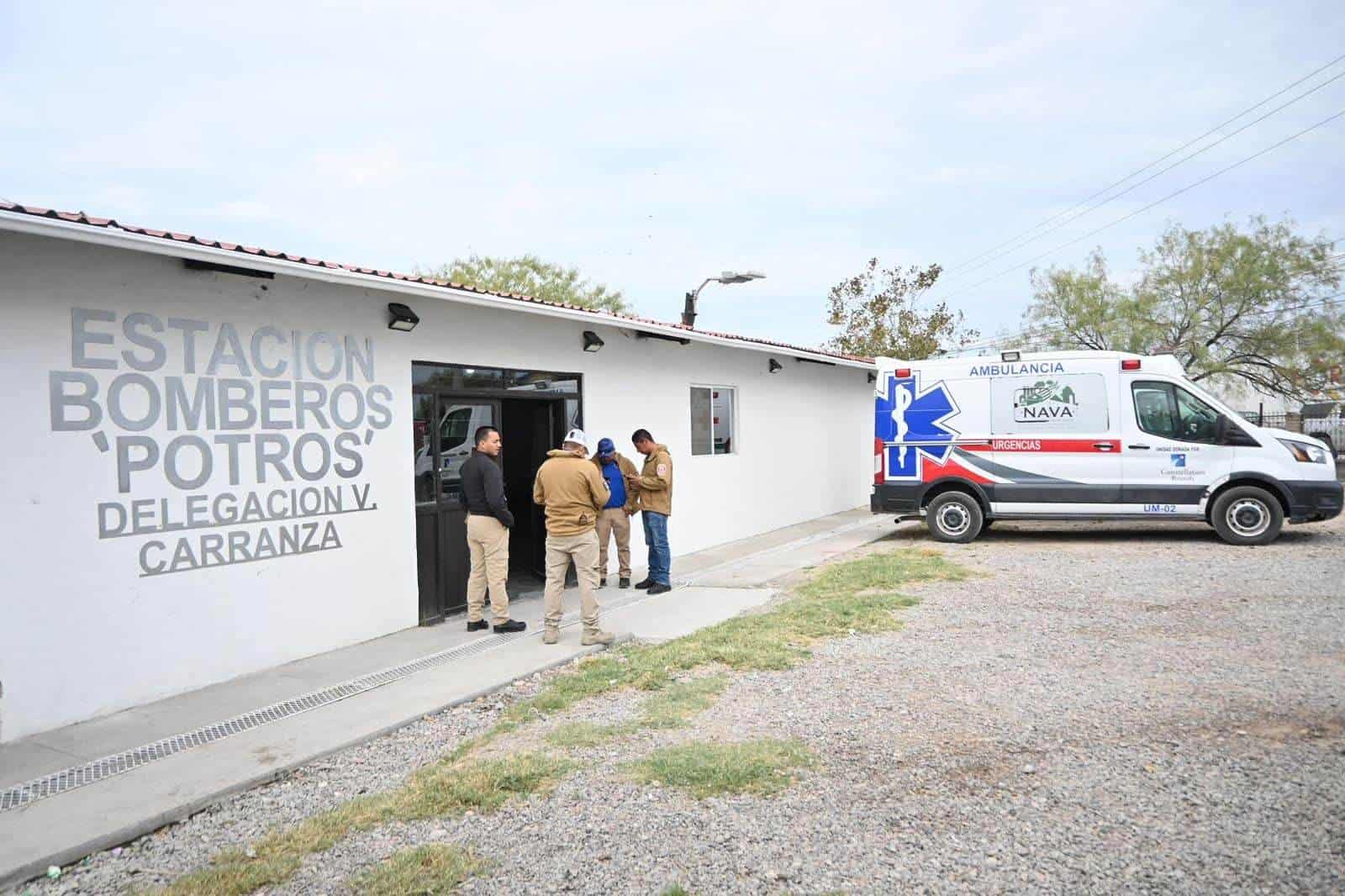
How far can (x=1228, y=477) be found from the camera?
10.9m

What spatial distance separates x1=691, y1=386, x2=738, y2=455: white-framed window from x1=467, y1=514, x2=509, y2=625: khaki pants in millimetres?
5130

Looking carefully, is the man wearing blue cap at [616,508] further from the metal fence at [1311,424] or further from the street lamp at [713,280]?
the metal fence at [1311,424]

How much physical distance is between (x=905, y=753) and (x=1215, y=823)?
1369mm

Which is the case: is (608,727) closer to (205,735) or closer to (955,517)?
(205,735)

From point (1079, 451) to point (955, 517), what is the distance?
1808 mm

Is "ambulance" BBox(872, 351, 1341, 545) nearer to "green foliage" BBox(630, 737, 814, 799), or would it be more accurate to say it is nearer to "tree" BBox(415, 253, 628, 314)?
"green foliage" BBox(630, 737, 814, 799)

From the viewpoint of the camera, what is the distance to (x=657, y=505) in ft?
29.8

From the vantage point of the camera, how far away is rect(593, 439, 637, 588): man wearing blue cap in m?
8.70

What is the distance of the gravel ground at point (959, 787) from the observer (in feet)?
11.0

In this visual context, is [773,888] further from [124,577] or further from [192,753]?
[124,577]

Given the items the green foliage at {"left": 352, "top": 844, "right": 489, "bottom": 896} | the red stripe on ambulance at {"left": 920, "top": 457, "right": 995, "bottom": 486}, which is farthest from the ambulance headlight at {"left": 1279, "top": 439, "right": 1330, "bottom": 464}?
the green foliage at {"left": 352, "top": 844, "right": 489, "bottom": 896}

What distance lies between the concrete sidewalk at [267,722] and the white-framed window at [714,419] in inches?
144

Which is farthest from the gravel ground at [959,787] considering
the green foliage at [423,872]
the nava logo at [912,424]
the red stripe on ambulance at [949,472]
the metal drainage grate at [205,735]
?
the nava logo at [912,424]

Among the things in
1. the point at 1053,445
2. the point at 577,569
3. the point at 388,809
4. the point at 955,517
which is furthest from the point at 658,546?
the point at 1053,445
